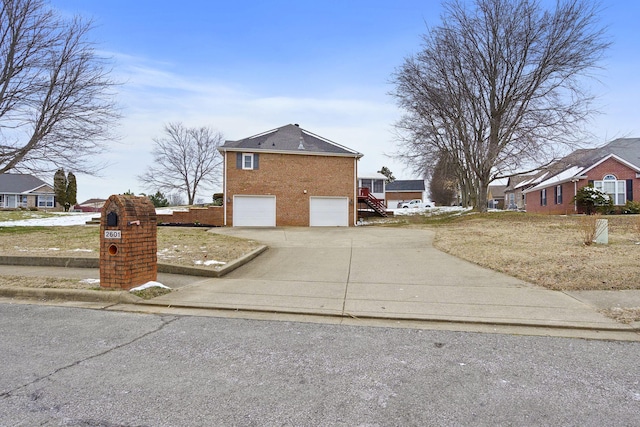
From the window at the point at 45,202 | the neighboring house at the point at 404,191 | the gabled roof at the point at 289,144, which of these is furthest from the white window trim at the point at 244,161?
the window at the point at 45,202

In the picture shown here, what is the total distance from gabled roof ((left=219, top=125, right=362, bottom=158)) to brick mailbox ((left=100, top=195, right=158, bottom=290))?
A: 57.0 ft

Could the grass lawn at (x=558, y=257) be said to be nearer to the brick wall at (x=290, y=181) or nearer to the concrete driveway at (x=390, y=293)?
the concrete driveway at (x=390, y=293)

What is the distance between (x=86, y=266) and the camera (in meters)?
8.87

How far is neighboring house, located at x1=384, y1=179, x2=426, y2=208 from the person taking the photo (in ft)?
199

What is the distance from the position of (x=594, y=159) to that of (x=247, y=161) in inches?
905

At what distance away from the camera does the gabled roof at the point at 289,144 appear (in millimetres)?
24000

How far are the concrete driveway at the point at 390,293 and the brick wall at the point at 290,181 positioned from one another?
13.6 metres

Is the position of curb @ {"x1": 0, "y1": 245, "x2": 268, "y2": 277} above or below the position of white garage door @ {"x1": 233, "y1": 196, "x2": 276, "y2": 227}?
below

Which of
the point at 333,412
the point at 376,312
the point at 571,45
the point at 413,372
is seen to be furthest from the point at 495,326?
the point at 571,45

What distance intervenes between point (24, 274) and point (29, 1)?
16.8 m

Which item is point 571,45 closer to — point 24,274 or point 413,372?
point 413,372

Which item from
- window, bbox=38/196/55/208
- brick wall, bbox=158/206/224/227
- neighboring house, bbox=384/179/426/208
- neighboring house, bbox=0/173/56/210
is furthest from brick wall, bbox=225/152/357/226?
window, bbox=38/196/55/208

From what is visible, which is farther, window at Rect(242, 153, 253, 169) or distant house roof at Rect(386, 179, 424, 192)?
distant house roof at Rect(386, 179, 424, 192)

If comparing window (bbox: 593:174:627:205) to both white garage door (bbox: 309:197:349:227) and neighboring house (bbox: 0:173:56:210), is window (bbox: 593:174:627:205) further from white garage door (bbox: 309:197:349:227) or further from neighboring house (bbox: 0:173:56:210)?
neighboring house (bbox: 0:173:56:210)
